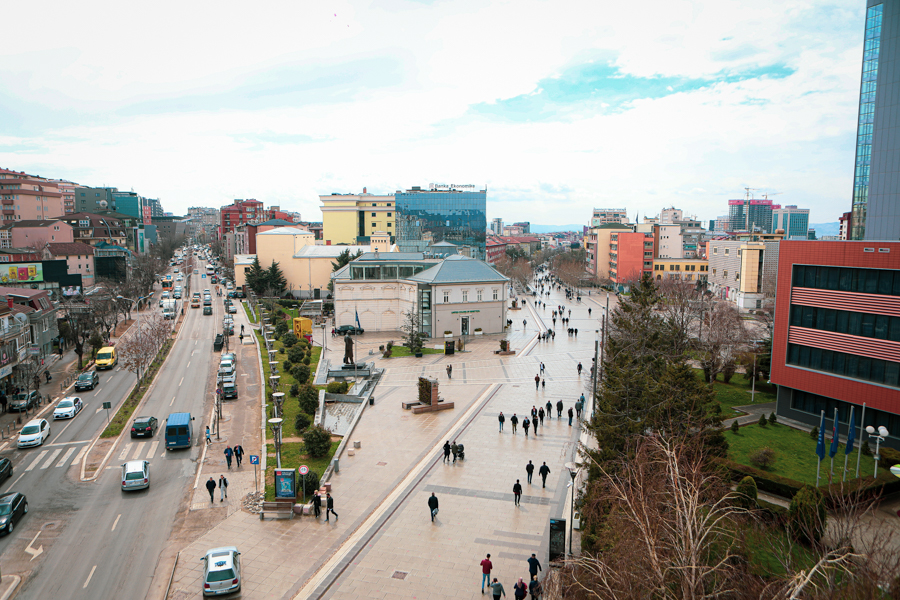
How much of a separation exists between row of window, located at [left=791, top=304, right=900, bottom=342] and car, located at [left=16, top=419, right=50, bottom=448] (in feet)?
127

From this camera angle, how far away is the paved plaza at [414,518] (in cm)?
1588

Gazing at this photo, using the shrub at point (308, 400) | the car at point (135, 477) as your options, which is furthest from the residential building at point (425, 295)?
the car at point (135, 477)

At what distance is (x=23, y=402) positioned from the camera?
3350cm

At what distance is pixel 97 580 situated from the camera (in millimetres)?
16406

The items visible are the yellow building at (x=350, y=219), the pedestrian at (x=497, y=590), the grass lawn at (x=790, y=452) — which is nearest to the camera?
the pedestrian at (x=497, y=590)

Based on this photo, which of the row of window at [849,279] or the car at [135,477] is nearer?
the car at [135,477]

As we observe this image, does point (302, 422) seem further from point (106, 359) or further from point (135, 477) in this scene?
point (106, 359)

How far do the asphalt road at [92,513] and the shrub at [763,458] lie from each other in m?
22.7

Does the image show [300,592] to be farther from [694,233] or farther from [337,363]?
[694,233]

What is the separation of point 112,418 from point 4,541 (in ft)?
45.8

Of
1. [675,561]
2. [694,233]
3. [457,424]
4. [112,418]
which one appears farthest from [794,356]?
[694,233]

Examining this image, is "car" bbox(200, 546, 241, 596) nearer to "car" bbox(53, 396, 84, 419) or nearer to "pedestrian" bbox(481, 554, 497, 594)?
"pedestrian" bbox(481, 554, 497, 594)

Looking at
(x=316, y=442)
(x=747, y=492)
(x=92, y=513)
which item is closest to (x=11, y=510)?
(x=92, y=513)

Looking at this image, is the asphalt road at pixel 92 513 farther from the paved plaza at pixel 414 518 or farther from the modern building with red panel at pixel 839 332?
the modern building with red panel at pixel 839 332
